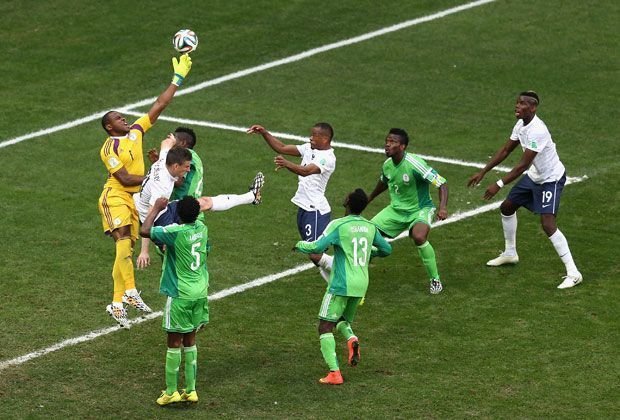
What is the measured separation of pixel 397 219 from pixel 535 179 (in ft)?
6.54

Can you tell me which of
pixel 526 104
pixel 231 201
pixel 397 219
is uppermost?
pixel 526 104

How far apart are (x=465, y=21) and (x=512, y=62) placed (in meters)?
2.51

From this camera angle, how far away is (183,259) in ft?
43.5

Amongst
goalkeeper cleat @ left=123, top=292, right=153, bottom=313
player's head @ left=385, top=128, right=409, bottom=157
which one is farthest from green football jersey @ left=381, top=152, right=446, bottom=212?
goalkeeper cleat @ left=123, top=292, right=153, bottom=313

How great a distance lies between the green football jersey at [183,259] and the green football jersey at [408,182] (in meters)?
4.35

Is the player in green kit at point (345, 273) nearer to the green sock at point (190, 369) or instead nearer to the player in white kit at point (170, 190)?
the player in white kit at point (170, 190)

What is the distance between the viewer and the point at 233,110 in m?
24.6

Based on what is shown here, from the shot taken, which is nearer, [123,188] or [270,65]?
[123,188]

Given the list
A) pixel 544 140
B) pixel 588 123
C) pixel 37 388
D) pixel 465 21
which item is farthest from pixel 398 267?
pixel 465 21

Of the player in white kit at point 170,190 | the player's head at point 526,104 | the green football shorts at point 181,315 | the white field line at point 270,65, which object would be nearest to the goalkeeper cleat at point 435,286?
the player's head at point 526,104

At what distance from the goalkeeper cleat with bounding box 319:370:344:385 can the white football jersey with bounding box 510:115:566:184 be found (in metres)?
4.86

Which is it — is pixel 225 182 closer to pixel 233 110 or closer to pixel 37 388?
pixel 233 110

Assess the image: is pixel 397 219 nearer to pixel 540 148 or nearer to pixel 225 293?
pixel 540 148

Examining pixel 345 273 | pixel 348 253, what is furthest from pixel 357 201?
pixel 345 273
